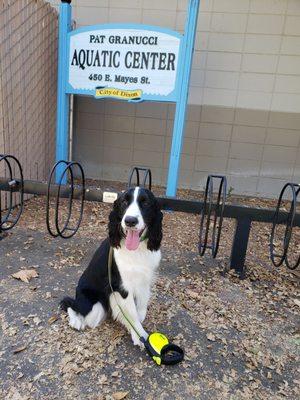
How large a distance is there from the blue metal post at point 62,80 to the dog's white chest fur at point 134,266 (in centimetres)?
360

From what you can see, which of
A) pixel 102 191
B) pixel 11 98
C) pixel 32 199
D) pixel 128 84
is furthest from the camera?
pixel 32 199

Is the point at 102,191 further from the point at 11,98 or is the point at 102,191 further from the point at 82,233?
the point at 11,98

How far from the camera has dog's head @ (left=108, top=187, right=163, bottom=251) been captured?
230 centimetres

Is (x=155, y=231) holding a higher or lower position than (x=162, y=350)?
higher

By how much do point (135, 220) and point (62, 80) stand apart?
3.88m

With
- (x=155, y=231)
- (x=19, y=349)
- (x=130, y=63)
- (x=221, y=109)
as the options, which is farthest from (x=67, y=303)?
(x=221, y=109)

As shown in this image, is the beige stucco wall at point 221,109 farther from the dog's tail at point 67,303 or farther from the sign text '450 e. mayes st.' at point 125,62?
the dog's tail at point 67,303

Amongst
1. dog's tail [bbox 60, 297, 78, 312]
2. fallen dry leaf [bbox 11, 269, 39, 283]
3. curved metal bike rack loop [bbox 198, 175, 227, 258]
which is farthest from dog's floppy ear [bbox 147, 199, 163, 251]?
fallen dry leaf [bbox 11, 269, 39, 283]

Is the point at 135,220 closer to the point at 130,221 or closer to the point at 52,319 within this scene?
the point at 130,221

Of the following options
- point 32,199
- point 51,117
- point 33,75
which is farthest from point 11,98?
point 32,199

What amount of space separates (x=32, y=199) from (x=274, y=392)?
4.56 meters

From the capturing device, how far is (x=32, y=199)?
18.4ft

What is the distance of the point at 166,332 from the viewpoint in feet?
8.87

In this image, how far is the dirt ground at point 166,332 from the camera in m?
2.17
